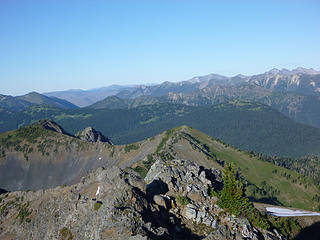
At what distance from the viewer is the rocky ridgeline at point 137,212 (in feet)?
162

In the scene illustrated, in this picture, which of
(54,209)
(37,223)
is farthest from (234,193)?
(37,223)

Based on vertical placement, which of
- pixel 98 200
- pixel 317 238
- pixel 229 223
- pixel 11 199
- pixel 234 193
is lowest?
pixel 317 238

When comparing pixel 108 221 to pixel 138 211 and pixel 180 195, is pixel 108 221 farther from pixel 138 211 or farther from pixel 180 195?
pixel 180 195

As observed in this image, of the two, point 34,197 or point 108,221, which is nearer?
point 108,221

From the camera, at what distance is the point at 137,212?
51406 millimetres

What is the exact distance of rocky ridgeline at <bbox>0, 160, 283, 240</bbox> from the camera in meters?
49.3

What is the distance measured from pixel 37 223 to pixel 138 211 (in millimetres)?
38836

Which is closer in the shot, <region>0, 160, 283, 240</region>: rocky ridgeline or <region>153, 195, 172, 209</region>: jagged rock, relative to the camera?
<region>0, 160, 283, 240</region>: rocky ridgeline

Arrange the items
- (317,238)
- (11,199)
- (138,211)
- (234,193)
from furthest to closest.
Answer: (11,199) < (317,238) < (234,193) < (138,211)

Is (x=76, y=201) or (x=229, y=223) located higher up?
(x=76, y=201)

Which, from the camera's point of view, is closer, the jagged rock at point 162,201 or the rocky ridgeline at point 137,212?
the rocky ridgeline at point 137,212

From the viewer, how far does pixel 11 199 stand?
104875 mm

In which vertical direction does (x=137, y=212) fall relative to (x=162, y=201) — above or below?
above

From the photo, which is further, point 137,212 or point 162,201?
point 162,201
